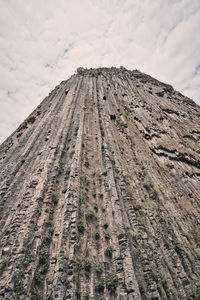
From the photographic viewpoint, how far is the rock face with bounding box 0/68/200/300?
5836mm

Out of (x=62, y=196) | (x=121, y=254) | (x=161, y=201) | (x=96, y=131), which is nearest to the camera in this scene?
(x=121, y=254)

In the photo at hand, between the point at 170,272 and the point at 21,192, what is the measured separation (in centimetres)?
760

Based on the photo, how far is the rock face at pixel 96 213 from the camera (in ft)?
19.1

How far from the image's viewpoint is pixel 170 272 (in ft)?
24.7

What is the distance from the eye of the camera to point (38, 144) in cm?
1252

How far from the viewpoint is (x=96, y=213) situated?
27.1ft

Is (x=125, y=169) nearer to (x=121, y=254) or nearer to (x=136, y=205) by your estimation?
(x=136, y=205)

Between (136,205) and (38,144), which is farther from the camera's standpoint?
(38,144)

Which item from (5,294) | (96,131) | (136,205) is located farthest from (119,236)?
(96,131)

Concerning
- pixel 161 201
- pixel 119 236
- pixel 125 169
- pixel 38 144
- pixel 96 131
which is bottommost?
pixel 119 236

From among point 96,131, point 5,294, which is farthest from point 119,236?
point 96,131

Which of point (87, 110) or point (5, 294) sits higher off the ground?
point (87, 110)

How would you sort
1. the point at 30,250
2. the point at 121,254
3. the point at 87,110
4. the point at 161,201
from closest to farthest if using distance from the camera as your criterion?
1. the point at 30,250
2. the point at 121,254
3. the point at 161,201
4. the point at 87,110

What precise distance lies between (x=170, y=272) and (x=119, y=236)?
281 centimetres
